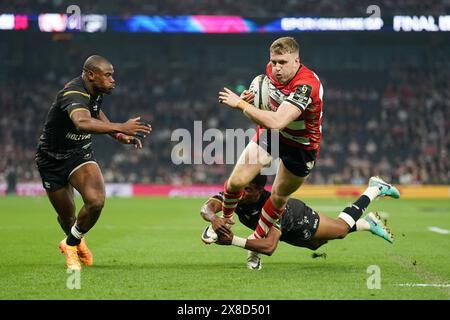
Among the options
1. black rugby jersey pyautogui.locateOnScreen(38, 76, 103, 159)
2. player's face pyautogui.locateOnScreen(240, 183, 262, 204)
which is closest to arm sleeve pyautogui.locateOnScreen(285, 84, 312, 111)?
player's face pyautogui.locateOnScreen(240, 183, 262, 204)

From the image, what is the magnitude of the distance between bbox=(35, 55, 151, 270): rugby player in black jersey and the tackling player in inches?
58.2

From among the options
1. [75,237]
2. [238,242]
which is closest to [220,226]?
[238,242]

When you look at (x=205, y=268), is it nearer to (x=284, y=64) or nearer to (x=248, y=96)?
(x=248, y=96)

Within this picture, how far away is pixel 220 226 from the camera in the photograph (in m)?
8.94

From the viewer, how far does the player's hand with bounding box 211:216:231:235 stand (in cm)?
891

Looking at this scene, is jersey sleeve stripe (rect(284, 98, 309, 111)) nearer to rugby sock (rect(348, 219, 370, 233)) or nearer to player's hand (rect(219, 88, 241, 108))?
player's hand (rect(219, 88, 241, 108))

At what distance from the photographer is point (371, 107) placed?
38.4 m

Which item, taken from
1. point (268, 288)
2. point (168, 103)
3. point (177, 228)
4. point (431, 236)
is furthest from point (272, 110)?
point (168, 103)

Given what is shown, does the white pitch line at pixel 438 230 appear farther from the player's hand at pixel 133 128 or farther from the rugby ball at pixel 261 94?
the player's hand at pixel 133 128

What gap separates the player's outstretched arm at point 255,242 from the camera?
8991mm

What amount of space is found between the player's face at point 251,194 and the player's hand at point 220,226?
658mm

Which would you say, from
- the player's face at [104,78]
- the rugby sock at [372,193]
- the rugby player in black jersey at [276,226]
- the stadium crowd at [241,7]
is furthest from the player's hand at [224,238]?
the stadium crowd at [241,7]

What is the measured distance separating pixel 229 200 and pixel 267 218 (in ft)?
1.64

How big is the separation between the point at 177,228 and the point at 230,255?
563cm
